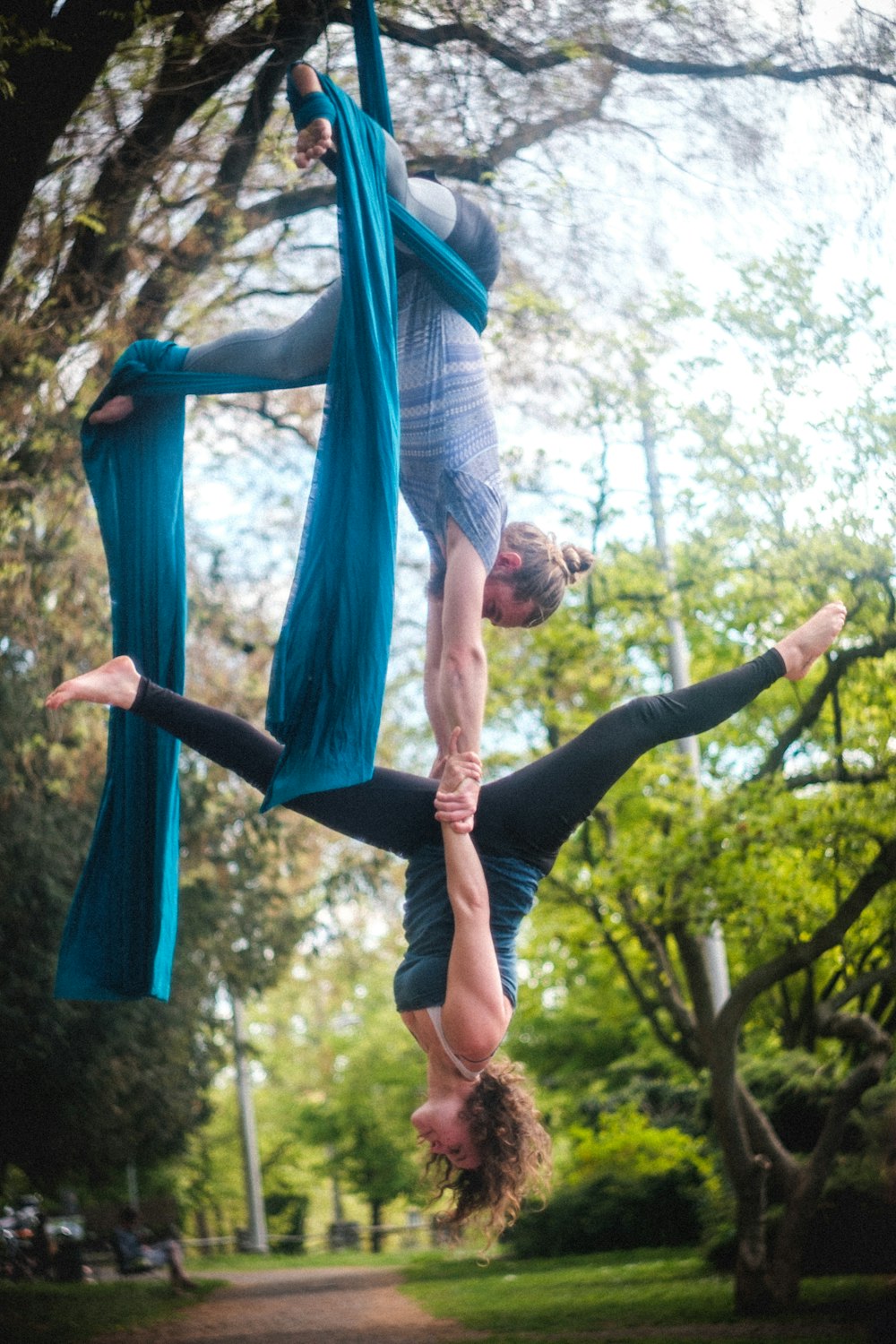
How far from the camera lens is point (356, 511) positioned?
2.56 meters

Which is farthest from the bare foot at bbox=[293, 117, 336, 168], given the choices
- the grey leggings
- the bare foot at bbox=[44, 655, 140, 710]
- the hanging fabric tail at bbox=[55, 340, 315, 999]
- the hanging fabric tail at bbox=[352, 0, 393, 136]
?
the bare foot at bbox=[44, 655, 140, 710]

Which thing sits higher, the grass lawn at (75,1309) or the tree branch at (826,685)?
the tree branch at (826,685)

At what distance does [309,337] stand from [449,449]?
0.39 meters

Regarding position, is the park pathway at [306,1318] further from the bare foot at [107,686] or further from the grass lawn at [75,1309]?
the bare foot at [107,686]

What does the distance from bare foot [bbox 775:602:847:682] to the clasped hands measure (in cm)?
75

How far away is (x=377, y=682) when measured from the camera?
8.39 feet

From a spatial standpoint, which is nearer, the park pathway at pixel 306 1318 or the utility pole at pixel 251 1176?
the park pathway at pixel 306 1318

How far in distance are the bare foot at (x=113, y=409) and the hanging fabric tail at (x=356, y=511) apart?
31.2 inches

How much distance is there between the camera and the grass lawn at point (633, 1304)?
675cm

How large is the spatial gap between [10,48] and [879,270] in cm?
366

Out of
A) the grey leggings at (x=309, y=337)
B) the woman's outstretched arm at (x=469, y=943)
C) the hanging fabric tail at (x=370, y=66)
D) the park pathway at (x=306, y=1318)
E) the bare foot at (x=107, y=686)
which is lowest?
the park pathway at (x=306, y=1318)

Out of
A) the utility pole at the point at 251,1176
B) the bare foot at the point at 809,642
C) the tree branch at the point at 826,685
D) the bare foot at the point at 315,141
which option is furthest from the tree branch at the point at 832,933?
the utility pole at the point at 251,1176

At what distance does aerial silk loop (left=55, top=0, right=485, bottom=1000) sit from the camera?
252cm

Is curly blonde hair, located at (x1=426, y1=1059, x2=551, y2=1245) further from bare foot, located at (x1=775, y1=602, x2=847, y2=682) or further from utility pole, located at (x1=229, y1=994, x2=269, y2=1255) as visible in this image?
utility pole, located at (x1=229, y1=994, x2=269, y2=1255)
